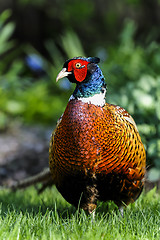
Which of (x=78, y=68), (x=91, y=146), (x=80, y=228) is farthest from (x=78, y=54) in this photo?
(x=80, y=228)

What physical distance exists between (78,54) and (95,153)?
466cm

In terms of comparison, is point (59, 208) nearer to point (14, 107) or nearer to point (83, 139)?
point (83, 139)

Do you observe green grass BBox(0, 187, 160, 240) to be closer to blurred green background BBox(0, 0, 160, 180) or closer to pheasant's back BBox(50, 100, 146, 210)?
pheasant's back BBox(50, 100, 146, 210)

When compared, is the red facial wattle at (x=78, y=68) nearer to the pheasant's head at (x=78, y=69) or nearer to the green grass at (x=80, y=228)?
the pheasant's head at (x=78, y=69)

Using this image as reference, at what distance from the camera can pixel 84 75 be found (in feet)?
7.64

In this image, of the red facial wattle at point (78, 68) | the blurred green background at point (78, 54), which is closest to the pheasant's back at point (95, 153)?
the red facial wattle at point (78, 68)

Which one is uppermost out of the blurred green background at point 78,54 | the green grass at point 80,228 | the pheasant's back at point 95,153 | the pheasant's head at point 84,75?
the blurred green background at point 78,54

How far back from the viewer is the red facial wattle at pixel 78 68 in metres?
2.32

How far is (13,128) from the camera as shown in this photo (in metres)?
5.39

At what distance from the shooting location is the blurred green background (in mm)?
3943

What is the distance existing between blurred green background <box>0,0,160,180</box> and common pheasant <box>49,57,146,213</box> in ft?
1.81

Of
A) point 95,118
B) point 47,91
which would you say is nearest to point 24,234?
point 95,118

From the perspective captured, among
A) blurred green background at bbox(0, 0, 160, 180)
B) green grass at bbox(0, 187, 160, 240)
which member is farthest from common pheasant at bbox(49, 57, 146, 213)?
blurred green background at bbox(0, 0, 160, 180)

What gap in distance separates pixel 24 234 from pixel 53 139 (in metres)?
0.66
